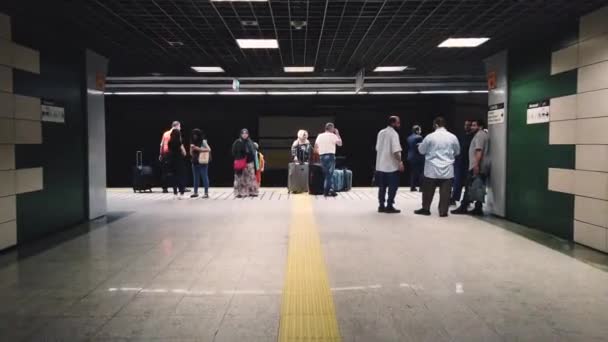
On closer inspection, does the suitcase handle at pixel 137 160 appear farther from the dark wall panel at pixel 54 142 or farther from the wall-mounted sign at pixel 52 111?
the wall-mounted sign at pixel 52 111

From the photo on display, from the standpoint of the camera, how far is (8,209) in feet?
16.5

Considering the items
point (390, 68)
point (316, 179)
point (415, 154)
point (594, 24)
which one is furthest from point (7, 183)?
point (415, 154)

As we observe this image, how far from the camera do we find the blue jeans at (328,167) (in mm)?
10281

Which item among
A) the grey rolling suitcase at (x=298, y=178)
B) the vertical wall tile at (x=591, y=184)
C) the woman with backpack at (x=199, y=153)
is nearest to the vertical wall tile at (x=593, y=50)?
the vertical wall tile at (x=591, y=184)

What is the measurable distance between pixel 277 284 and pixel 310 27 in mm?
3790

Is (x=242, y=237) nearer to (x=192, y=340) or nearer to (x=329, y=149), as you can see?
(x=192, y=340)

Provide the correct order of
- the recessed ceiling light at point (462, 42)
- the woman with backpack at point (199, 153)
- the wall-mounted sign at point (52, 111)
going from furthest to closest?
the woman with backpack at point (199, 153) → the recessed ceiling light at point (462, 42) → the wall-mounted sign at point (52, 111)

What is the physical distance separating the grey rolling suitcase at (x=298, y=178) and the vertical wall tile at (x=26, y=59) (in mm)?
6400

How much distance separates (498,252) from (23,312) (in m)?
4.26

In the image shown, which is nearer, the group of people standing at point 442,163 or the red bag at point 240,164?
the group of people standing at point 442,163

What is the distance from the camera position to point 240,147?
1005 centimetres

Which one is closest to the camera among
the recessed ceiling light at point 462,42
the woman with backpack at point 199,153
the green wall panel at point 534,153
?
the green wall panel at point 534,153

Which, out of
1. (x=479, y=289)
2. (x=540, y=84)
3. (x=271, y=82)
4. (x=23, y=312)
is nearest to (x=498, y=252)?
(x=479, y=289)

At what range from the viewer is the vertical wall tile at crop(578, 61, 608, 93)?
4863mm
